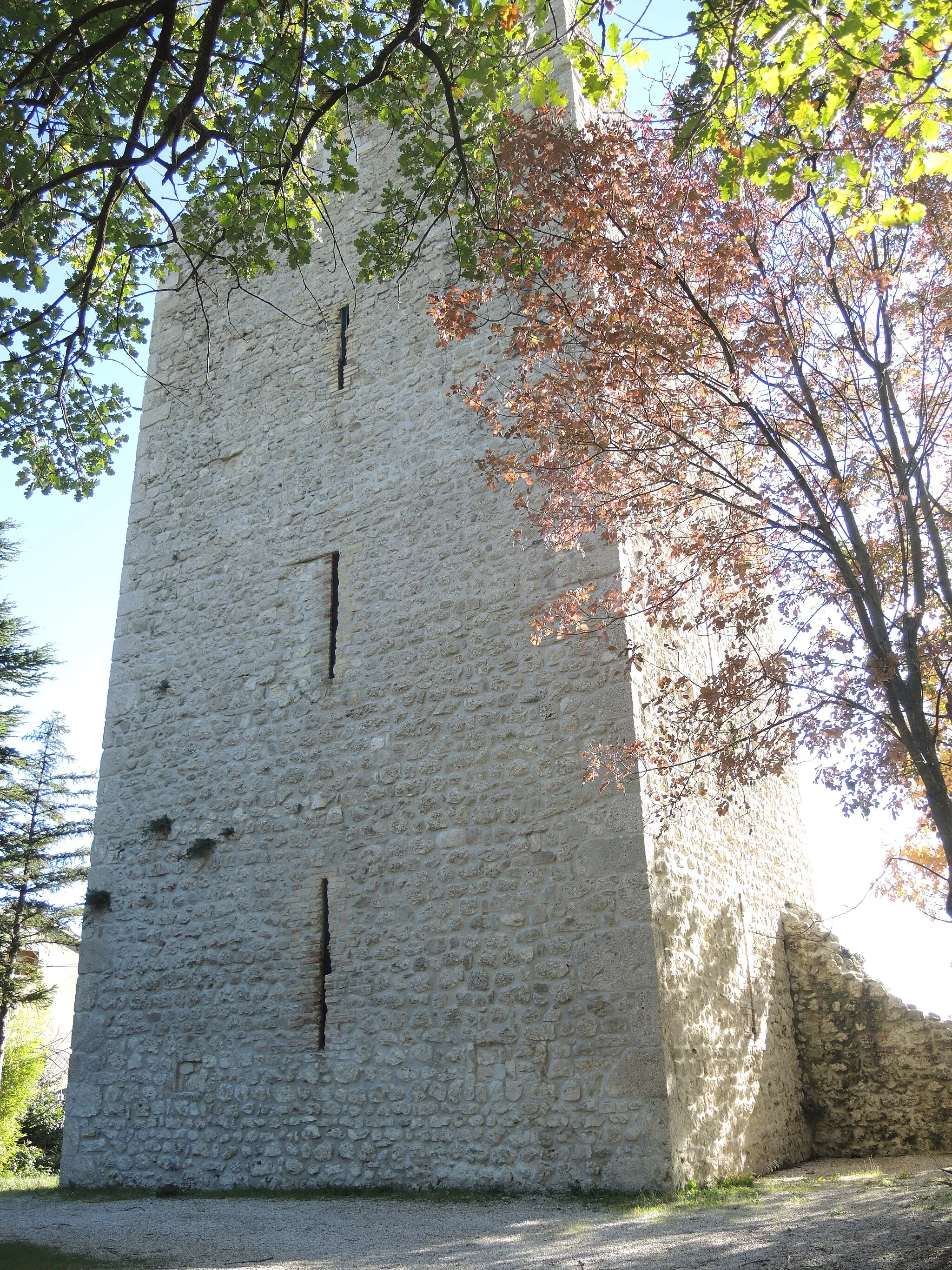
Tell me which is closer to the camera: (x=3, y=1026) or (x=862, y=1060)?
(x=862, y=1060)

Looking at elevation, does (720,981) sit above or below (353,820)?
below

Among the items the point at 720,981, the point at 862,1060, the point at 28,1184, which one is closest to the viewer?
the point at 720,981

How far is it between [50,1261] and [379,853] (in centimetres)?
337

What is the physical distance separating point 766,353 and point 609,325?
902 mm

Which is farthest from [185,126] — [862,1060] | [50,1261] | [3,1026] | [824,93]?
[3,1026]

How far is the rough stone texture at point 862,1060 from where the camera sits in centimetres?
789

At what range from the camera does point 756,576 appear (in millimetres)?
5605

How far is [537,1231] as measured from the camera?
509 centimetres

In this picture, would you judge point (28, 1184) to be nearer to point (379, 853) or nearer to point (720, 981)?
point (379, 853)

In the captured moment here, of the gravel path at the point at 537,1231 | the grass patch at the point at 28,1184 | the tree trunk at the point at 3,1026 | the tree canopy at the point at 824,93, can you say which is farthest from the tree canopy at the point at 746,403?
the tree trunk at the point at 3,1026

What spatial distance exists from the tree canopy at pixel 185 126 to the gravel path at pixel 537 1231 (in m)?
4.62

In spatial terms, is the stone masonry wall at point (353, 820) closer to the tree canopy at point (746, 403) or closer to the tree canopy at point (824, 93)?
the tree canopy at point (746, 403)

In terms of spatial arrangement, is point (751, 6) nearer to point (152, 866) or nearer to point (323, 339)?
point (323, 339)

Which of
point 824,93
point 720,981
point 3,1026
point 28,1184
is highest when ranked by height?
point 824,93
